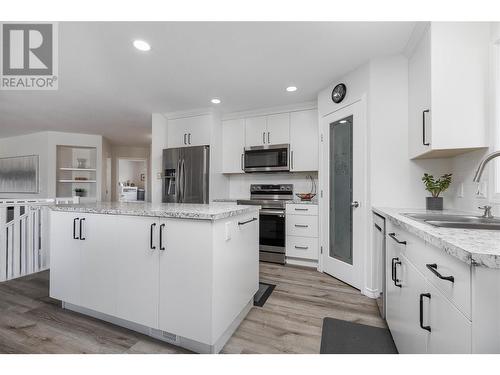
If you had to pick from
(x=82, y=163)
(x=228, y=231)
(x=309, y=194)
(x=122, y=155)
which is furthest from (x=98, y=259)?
(x=122, y=155)

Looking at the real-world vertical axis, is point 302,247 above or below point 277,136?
below

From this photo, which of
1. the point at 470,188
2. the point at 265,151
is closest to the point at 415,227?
the point at 470,188

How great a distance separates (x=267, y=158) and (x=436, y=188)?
7.11ft

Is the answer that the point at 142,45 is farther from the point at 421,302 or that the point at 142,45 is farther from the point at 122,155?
the point at 122,155

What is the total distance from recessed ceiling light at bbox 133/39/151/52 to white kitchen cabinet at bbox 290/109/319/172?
7.10 ft

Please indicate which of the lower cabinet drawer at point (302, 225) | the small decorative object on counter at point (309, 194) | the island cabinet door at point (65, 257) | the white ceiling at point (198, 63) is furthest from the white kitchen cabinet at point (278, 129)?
the island cabinet door at point (65, 257)

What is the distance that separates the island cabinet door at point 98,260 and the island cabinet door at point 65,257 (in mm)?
74

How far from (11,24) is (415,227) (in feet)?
10.4

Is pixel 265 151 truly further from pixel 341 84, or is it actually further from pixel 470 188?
pixel 470 188

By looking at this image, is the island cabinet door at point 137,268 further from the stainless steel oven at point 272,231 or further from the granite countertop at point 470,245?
the stainless steel oven at point 272,231

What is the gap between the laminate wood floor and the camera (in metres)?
1.50

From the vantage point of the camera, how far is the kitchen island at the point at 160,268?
54.5 inches

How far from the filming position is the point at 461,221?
1.42 metres

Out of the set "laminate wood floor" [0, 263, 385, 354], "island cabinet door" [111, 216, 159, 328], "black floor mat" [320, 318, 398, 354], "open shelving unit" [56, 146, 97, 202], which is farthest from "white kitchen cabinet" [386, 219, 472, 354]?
"open shelving unit" [56, 146, 97, 202]
